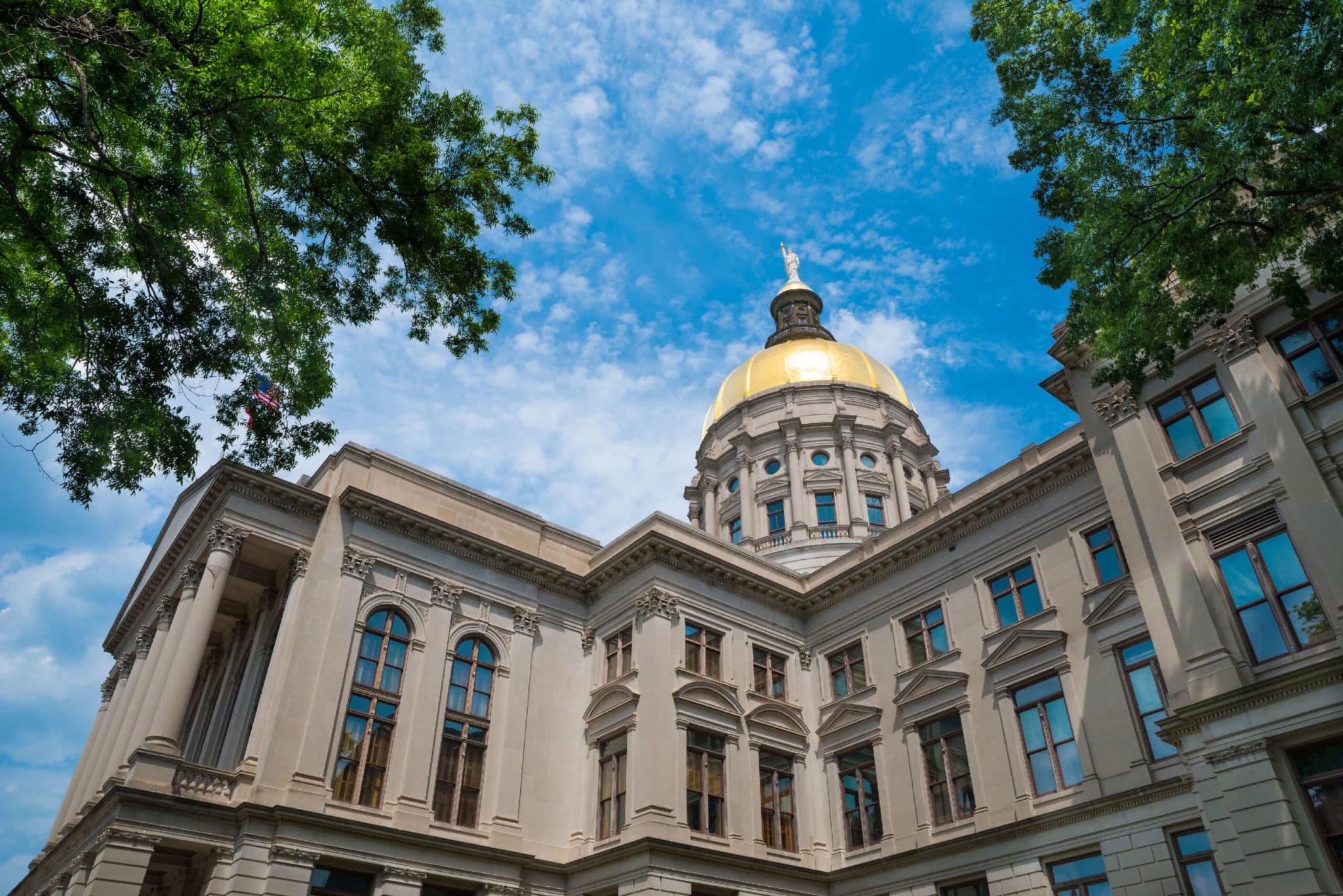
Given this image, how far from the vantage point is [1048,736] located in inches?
944

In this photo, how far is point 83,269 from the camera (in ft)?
46.2

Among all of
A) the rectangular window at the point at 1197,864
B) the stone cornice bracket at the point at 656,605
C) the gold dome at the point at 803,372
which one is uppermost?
the gold dome at the point at 803,372

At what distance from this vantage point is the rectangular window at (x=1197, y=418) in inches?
806

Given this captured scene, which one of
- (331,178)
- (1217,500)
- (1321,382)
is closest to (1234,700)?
(1217,500)

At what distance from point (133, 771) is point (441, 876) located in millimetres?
8226

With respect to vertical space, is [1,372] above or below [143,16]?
below

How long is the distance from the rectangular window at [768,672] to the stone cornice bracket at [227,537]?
16.7 meters

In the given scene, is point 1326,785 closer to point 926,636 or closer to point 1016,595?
point 1016,595

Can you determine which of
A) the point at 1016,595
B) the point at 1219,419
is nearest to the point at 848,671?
the point at 1016,595

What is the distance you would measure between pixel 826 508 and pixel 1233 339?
1200 inches

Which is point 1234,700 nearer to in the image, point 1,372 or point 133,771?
point 1,372

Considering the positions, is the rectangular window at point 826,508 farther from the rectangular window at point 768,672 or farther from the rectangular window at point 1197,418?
the rectangular window at point 1197,418

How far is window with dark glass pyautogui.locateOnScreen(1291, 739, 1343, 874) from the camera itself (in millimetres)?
15836

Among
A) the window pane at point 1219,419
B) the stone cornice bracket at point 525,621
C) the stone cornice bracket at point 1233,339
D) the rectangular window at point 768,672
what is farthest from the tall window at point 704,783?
the stone cornice bracket at point 1233,339
